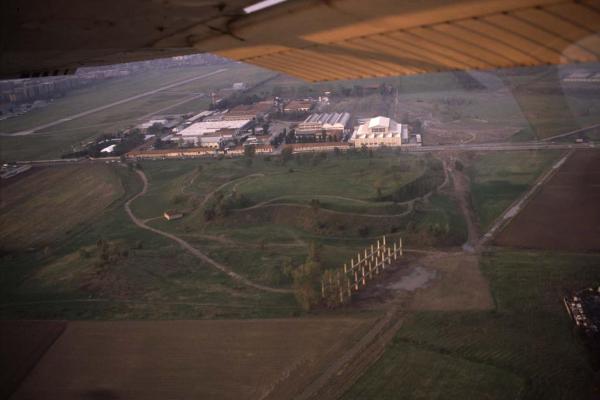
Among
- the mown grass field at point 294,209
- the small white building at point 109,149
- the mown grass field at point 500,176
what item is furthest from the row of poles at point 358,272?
the small white building at point 109,149

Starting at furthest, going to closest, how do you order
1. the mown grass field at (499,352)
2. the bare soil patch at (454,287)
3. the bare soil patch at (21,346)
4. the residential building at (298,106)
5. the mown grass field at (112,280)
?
the residential building at (298,106), the mown grass field at (112,280), the bare soil patch at (454,287), the bare soil patch at (21,346), the mown grass field at (499,352)

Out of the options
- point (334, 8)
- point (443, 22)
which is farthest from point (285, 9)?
point (443, 22)

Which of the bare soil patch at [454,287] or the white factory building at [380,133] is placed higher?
the white factory building at [380,133]

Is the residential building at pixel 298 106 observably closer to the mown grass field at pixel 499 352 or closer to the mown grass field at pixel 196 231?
the mown grass field at pixel 196 231

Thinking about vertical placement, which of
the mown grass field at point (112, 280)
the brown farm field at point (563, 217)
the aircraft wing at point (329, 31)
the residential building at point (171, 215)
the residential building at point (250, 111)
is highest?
the aircraft wing at point (329, 31)

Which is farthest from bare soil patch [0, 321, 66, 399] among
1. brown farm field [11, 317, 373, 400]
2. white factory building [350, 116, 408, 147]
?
white factory building [350, 116, 408, 147]

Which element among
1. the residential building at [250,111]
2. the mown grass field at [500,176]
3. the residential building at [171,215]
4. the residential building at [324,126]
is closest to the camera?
the mown grass field at [500,176]
